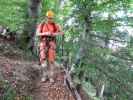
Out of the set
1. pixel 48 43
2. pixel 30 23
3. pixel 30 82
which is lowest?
pixel 30 82

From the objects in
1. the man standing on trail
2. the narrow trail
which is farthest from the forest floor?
the man standing on trail

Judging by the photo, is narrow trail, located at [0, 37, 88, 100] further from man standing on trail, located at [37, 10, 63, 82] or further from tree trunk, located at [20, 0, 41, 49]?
tree trunk, located at [20, 0, 41, 49]

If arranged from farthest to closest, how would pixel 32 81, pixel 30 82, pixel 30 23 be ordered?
pixel 30 23 < pixel 32 81 < pixel 30 82

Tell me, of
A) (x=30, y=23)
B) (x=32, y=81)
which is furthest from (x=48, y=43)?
(x=30, y=23)

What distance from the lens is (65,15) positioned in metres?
14.5

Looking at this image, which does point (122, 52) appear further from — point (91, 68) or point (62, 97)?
point (62, 97)

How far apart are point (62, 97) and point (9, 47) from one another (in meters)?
4.05

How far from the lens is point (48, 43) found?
9.21 meters

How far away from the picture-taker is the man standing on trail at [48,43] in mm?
9086

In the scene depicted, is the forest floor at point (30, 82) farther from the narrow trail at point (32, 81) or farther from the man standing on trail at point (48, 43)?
the man standing on trail at point (48, 43)

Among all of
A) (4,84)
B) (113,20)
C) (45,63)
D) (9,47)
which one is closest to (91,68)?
(113,20)

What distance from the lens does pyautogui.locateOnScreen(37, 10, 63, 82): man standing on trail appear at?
909 cm

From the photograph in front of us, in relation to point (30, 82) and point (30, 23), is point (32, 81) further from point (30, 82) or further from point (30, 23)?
point (30, 23)

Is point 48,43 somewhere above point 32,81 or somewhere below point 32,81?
above
